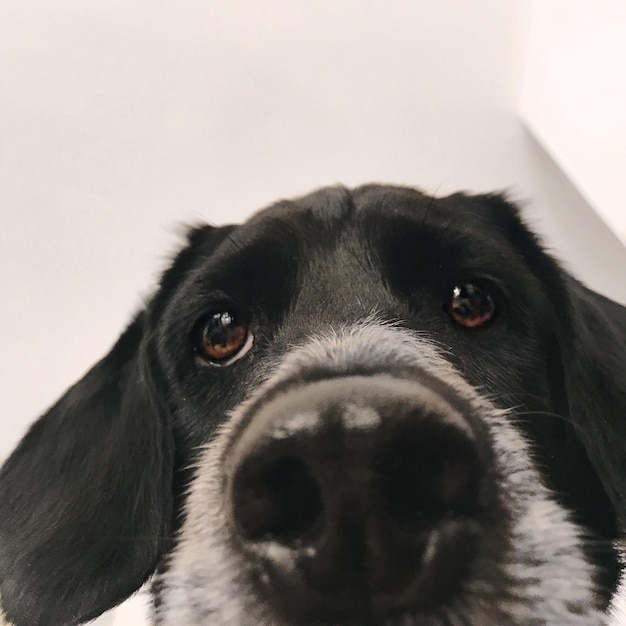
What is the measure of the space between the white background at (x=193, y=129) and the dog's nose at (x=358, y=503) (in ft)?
1.52

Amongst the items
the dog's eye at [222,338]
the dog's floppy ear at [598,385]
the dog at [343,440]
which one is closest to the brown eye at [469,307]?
the dog at [343,440]

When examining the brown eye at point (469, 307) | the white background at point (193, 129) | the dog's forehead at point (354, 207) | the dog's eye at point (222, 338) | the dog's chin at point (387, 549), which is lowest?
the dog's chin at point (387, 549)

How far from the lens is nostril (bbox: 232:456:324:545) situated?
361mm

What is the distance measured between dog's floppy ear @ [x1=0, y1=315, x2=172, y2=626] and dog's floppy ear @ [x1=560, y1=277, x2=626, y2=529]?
0.43 metres

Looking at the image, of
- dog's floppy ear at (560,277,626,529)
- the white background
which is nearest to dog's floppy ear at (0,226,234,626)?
the white background

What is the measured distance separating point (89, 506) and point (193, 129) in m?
0.52

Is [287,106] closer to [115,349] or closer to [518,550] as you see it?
[115,349]

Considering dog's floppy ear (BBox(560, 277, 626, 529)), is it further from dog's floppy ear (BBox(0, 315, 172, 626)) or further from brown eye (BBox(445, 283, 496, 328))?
dog's floppy ear (BBox(0, 315, 172, 626))

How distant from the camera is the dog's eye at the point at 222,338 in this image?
0.62 meters

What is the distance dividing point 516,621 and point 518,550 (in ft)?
0.15

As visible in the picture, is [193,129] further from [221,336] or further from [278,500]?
[278,500]

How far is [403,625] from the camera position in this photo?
37 centimetres

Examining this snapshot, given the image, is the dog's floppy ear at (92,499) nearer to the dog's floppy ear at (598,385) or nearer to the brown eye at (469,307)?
the brown eye at (469,307)

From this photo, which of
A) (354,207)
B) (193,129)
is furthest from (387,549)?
(193,129)
